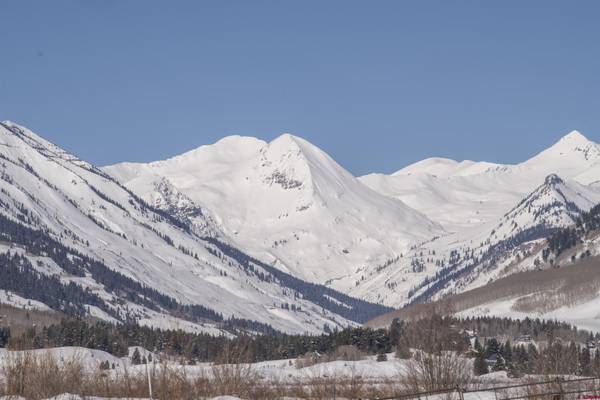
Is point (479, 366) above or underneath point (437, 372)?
above

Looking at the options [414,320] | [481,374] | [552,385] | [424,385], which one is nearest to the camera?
[552,385]

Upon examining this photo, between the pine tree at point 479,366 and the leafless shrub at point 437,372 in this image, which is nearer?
the leafless shrub at point 437,372

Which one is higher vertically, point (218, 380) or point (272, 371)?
point (272, 371)

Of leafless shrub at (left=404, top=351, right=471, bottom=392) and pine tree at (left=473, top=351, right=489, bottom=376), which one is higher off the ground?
pine tree at (left=473, top=351, right=489, bottom=376)

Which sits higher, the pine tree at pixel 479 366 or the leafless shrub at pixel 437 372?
the pine tree at pixel 479 366

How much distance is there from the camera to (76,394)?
67.2 m

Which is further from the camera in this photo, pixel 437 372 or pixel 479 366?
pixel 479 366

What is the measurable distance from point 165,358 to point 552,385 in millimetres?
23826

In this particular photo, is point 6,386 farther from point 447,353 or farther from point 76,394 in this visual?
point 447,353

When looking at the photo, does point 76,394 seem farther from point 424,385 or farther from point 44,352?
point 424,385

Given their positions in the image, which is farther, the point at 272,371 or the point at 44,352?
the point at 272,371

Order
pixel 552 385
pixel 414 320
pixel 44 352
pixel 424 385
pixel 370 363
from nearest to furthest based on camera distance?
pixel 552 385, pixel 44 352, pixel 424 385, pixel 414 320, pixel 370 363

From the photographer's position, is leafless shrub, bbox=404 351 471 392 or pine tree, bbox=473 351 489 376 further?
pine tree, bbox=473 351 489 376

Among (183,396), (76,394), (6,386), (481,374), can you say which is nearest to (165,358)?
(183,396)
